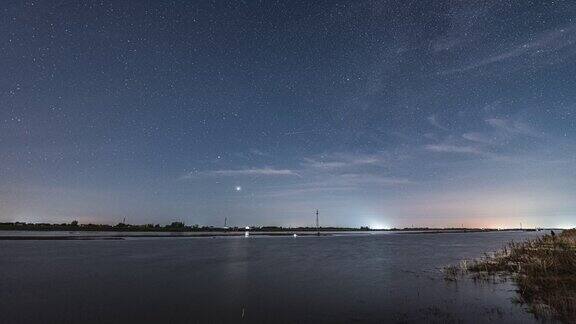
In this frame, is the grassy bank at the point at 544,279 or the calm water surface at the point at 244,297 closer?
the grassy bank at the point at 544,279

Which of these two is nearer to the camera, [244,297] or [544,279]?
[244,297]

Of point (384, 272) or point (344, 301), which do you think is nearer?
point (344, 301)

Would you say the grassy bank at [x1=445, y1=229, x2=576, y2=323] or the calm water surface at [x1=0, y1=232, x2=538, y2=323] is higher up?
the grassy bank at [x1=445, y1=229, x2=576, y2=323]

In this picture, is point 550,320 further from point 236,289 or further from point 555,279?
point 236,289

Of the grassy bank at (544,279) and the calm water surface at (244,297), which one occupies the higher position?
the grassy bank at (544,279)

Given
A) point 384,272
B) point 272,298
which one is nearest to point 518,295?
point 272,298

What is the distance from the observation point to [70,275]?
32.8 m

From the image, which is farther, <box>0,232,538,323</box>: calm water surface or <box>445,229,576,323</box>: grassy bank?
<box>0,232,538,323</box>: calm water surface

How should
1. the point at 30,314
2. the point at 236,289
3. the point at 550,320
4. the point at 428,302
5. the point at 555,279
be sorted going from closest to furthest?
the point at 550,320 < the point at 30,314 < the point at 428,302 < the point at 555,279 < the point at 236,289

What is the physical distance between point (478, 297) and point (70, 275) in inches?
1211

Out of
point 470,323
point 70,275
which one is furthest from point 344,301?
point 70,275

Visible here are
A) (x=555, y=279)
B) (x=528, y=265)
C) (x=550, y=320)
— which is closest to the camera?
(x=550, y=320)

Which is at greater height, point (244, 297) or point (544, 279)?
point (544, 279)

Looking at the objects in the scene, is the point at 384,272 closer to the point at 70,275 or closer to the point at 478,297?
the point at 478,297
